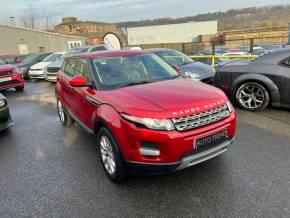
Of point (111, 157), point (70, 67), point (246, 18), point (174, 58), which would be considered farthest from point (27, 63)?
point (246, 18)

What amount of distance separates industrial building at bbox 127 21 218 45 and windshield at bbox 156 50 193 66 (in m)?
36.0

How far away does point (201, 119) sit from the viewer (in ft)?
9.30

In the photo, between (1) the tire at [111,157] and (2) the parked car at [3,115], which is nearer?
(1) the tire at [111,157]

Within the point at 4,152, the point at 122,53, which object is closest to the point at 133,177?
the point at 122,53

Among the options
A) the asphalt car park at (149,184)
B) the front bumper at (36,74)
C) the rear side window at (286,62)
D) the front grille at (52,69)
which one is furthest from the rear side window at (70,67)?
the front bumper at (36,74)

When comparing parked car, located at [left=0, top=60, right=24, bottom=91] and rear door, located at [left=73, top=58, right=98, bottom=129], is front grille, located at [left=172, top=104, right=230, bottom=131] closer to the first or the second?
rear door, located at [left=73, top=58, right=98, bottom=129]

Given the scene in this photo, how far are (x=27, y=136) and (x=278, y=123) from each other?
5132 millimetres

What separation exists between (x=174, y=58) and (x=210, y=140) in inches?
250

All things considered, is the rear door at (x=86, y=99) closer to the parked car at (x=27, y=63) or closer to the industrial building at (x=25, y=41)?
the parked car at (x=27, y=63)

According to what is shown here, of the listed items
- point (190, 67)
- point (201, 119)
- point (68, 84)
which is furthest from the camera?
point (190, 67)

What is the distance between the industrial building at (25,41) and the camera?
26223 millimetres

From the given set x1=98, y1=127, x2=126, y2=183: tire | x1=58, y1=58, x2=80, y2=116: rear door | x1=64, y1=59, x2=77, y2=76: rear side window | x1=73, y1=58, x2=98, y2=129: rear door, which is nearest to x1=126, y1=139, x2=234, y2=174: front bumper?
x1=98, y1=127, x2=126, y2=183: tire

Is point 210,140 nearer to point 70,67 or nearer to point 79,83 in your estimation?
point 79,83

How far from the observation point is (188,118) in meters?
2.75
